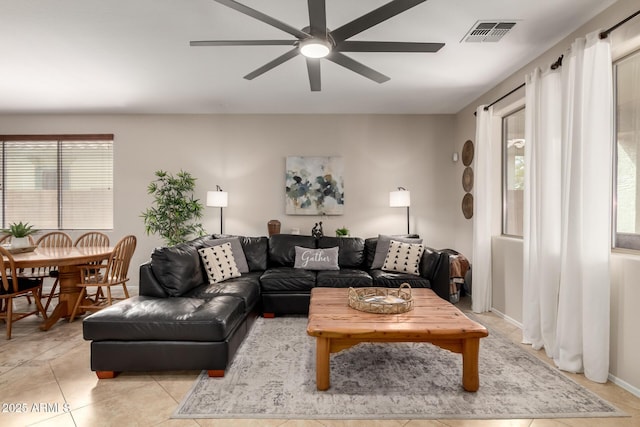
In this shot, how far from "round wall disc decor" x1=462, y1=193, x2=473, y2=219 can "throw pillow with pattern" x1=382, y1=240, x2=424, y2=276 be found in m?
1.04

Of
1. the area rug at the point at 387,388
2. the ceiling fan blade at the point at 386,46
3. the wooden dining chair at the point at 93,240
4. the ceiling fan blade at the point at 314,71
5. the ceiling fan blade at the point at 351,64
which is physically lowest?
the area rug at the point at 387,388

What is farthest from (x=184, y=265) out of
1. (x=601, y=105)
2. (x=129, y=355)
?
(x=601, y=105)

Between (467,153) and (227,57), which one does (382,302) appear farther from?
Result: (467,153)

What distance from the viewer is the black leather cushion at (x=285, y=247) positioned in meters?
4.31

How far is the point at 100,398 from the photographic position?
6.89ft

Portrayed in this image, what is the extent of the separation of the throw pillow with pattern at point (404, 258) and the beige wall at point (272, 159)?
1100mm

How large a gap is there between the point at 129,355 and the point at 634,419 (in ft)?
10.8

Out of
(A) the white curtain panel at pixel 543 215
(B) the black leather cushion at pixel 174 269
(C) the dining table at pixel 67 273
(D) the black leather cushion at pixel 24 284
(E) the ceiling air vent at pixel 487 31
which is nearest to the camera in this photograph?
(E) the ceiling air vent at pixel 487 31

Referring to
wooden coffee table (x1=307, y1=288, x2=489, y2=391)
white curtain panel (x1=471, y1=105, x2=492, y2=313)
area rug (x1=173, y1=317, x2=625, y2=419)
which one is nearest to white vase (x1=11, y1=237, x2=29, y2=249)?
area rug (x1=173, y1=317, x2=625, y2=419)

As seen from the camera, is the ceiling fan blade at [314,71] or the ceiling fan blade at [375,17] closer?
the ceiling fan blade at [375,17]

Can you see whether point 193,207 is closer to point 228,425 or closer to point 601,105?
point 228,425

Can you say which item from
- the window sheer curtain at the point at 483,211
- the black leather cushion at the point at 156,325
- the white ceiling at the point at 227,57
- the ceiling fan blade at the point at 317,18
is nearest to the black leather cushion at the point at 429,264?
the window sheer curtain at the point at 483,211

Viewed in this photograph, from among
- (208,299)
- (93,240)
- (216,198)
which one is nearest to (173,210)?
(216,198)

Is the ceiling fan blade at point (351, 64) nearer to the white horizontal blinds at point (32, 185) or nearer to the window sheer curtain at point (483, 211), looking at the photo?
the window sheer curtain at point (483, 211)
